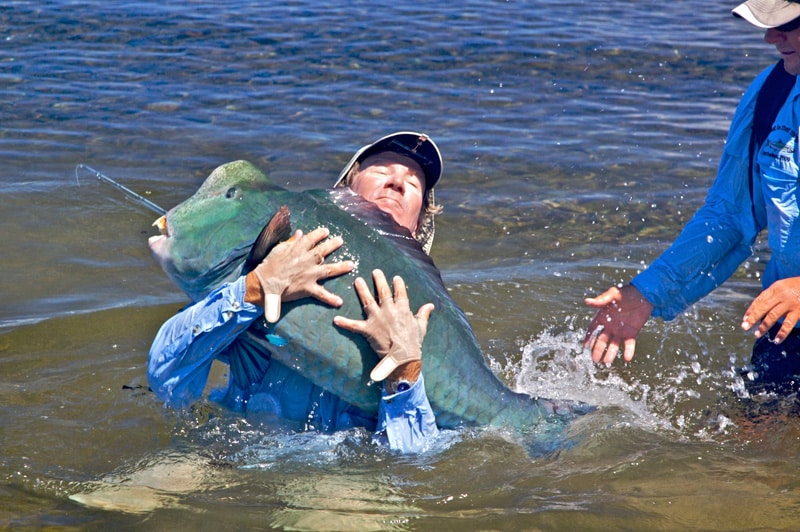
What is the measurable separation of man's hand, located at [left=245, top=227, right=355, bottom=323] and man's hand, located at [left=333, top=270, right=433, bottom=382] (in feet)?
0.39

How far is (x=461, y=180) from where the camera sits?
838 cm

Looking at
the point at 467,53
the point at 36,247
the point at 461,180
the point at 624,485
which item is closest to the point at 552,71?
the point at 467,53

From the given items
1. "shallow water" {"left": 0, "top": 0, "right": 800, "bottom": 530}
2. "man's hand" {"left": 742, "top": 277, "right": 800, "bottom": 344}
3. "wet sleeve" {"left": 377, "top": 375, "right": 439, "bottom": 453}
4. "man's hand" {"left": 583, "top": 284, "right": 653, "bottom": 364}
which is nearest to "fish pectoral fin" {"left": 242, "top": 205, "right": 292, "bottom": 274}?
"wet sleeve" {"left": 377, "top": 375, "right": 439, "bottom": 453}

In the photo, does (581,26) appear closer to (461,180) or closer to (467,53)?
(467,53)

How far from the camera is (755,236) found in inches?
176

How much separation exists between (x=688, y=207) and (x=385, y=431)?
4.84 m

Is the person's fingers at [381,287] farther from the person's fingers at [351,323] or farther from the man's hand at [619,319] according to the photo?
the man's hand at [619,319]

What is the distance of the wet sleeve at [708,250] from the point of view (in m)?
4.44

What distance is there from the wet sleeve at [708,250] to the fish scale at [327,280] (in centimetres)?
121

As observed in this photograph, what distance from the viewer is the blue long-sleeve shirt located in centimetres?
346

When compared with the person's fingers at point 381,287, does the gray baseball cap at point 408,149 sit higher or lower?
higher

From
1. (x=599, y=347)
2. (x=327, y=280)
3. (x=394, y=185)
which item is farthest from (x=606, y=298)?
(x=327, y=280)

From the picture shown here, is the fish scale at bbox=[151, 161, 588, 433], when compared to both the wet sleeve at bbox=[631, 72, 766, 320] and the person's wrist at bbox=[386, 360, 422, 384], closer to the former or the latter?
the person's wrist at bbox=[386, 360, 422, 384]

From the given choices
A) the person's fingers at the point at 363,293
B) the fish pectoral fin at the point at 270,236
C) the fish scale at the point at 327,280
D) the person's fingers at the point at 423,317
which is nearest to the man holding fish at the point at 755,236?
the fish scale at the point at 327,280
